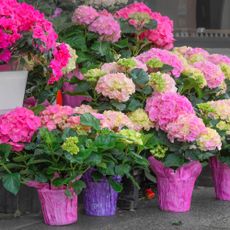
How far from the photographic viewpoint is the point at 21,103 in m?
5.04

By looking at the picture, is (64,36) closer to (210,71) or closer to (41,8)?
(41,8)

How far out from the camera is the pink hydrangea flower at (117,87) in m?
5.05

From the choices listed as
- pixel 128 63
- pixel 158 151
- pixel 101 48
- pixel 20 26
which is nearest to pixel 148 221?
pixel 158 151

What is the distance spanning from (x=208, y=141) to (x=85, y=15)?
1678 mm

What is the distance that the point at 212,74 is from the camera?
570 cm

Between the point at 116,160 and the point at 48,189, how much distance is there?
43cm

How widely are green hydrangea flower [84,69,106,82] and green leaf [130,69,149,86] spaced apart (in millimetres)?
202

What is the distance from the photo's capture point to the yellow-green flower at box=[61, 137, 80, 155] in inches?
175

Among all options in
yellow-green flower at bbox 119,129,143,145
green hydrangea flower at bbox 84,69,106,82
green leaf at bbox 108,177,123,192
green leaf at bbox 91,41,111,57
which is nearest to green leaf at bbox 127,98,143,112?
green hydrangea flower at bbox 84,69,106,82

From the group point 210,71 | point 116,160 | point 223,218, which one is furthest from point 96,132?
point 210,71

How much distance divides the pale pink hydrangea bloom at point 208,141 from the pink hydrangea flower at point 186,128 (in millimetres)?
34

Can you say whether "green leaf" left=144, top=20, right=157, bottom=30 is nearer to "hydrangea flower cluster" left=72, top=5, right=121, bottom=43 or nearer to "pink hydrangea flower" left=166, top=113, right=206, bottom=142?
"hydrangea flower cluster" left=72, top=5, right=121, bottom=43

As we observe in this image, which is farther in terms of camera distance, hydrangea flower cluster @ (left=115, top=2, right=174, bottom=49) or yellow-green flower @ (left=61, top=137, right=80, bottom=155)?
hydrangea flower cluster @ (left=115, top=2, right=174, bottom=49)

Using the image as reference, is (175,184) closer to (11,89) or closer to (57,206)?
(57,206)
